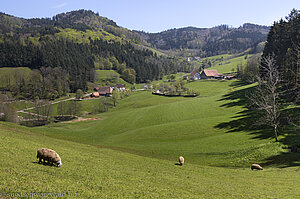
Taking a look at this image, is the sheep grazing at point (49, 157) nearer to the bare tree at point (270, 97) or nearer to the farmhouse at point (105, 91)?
the bare tree at point (270, 97)

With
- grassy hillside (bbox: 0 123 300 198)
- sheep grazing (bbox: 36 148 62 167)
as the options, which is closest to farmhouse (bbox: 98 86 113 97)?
grassy hillside (bbox: 0 123 300 198)

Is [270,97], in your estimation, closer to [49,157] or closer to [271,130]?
[271,130]

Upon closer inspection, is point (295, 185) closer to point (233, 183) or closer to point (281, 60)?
point (233, 183)

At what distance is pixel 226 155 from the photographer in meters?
39.7

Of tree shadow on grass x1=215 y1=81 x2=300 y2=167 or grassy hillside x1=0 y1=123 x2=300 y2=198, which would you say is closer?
grassy hillside x1=0 y1=123 x2=300 y2=198

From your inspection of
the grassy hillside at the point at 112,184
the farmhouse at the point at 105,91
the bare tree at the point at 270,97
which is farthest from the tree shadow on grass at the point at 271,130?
the farmhouse at the point at 105,91

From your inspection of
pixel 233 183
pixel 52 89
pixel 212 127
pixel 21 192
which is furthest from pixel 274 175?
pixel 52 89

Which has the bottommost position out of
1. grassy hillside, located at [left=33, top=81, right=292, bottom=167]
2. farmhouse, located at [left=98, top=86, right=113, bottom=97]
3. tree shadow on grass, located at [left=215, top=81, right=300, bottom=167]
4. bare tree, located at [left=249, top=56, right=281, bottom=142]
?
grassy hillside, located at [left=33, top=81, right=292, bottom=167]

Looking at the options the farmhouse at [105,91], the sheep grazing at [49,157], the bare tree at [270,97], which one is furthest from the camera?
the farmhouse at [105,91]

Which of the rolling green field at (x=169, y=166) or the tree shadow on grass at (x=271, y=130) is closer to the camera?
the rolling green field at (x=169, y=166)

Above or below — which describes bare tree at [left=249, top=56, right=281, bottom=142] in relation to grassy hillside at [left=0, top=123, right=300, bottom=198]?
above

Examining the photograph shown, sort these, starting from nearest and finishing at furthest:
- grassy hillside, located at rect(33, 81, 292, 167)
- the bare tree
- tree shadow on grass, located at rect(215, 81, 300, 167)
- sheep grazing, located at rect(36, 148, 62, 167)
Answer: sheep grazing, located at rect(36, 148, 62, 167) → tree shadow on grass, located at rect(215, 81, 300, 167) → the bare tree → grassy hillside, located at rect(33, 81, 292, 167)

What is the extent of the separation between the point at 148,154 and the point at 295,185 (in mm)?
29039

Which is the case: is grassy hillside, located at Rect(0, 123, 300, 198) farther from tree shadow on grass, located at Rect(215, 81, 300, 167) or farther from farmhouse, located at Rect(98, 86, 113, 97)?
farmhouse, located at Rect(98, 86, 113, 97)
